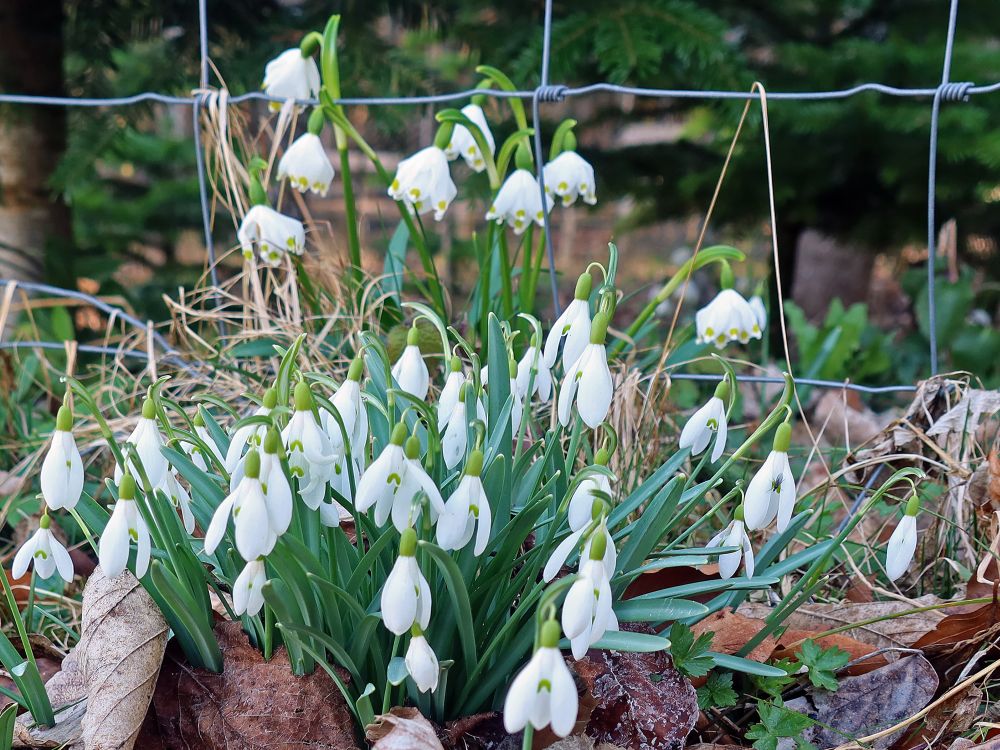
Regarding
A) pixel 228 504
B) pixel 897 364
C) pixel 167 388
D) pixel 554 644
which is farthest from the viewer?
pixel 897 364

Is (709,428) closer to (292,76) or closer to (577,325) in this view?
(577,325)

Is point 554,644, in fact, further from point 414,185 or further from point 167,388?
point 167,388

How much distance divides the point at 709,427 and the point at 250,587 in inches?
20.5

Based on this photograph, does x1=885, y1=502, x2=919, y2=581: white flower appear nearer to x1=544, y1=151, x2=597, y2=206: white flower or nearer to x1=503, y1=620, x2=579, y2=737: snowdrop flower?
x1=503, y1=620, x2=579, y2=737: snowdrop flower

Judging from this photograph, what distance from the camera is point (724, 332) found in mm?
1545

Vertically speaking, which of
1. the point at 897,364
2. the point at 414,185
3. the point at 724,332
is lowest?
the point at 897,364

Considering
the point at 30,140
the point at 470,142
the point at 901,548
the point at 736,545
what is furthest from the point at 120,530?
the point at 30,140

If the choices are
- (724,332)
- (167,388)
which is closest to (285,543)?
(724,332)

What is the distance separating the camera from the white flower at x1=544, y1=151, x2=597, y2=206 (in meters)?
1.65

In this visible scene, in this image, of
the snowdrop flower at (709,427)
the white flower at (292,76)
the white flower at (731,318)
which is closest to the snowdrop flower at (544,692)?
the snowdrop flower at (709,427)

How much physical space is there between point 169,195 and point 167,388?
1.88 meters

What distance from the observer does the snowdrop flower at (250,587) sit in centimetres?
90

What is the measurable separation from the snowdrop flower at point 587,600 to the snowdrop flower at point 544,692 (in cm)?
7

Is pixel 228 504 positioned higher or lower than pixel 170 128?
lower
